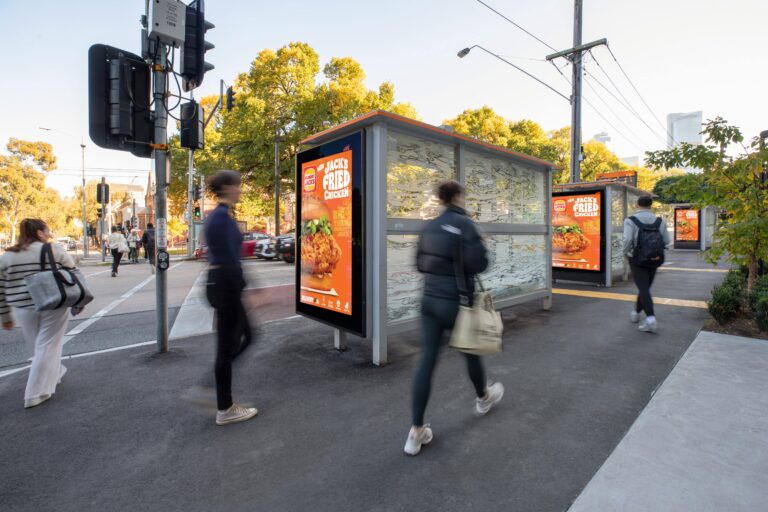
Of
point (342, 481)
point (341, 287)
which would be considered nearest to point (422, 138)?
point (341, 287)

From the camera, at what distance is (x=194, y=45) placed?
508 cm

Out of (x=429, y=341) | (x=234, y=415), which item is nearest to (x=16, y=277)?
(x=234, y=415)

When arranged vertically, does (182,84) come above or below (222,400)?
above

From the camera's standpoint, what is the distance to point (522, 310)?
741 centimetres

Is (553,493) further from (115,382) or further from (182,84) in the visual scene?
(182,84)

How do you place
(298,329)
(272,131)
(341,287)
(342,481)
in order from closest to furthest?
(342,481)
(341,287)
(298,329)
(272,131)

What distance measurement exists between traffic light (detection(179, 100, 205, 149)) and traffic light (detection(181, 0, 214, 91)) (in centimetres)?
34

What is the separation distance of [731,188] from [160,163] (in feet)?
26.7

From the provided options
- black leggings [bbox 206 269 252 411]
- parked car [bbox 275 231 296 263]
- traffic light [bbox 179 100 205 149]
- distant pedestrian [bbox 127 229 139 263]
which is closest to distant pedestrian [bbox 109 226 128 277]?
distant pedestrian [bbox 127 229 139 263]

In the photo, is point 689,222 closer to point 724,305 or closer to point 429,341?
point 724,305

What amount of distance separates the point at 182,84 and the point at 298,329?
3.77m

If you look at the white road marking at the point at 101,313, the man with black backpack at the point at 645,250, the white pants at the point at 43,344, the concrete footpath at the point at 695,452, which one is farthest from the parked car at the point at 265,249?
the concrete footpath at the point at 695,452

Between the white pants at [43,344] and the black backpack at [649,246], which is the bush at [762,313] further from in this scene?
the white pants at [43,344]

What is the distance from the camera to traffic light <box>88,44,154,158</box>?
4438 mm
